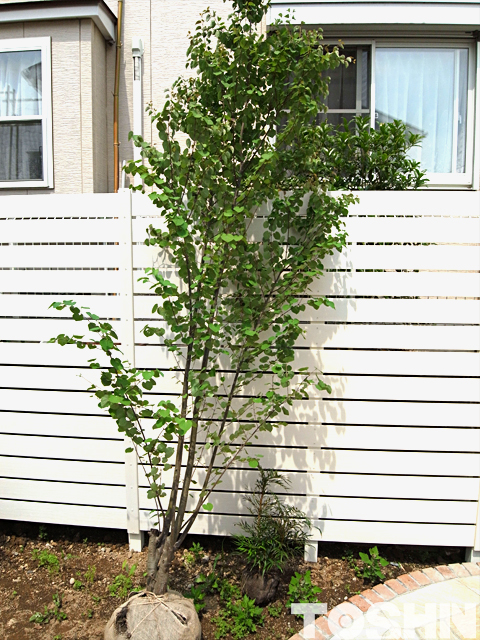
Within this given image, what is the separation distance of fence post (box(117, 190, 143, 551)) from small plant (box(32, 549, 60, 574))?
0.47 meters

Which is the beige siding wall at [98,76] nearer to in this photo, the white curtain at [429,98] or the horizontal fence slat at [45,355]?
the white curtain at [429,98]

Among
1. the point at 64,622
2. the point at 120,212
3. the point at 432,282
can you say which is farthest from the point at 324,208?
the point at 64,622

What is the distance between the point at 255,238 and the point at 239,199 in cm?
48

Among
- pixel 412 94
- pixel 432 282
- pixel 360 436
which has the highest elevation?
pixel 412 94

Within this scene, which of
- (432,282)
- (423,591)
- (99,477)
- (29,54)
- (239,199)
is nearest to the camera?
(239,199)

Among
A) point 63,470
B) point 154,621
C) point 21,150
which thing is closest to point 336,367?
point 154,621

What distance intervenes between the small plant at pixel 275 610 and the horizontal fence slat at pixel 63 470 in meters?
1.19

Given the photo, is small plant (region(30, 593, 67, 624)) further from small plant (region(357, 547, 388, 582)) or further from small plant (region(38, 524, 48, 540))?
small plant (region(357, 547, 388, 582))

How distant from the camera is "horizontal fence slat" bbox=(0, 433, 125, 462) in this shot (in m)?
3.25

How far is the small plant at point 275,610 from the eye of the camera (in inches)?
108

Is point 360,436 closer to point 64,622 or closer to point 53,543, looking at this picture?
point 64,622

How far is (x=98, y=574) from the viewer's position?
3.07 meters

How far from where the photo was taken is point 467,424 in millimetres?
3047

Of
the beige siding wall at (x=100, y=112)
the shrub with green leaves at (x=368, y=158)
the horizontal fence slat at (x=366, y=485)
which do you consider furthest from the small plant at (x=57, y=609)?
the beige siding wall at (x=100, y=112)
